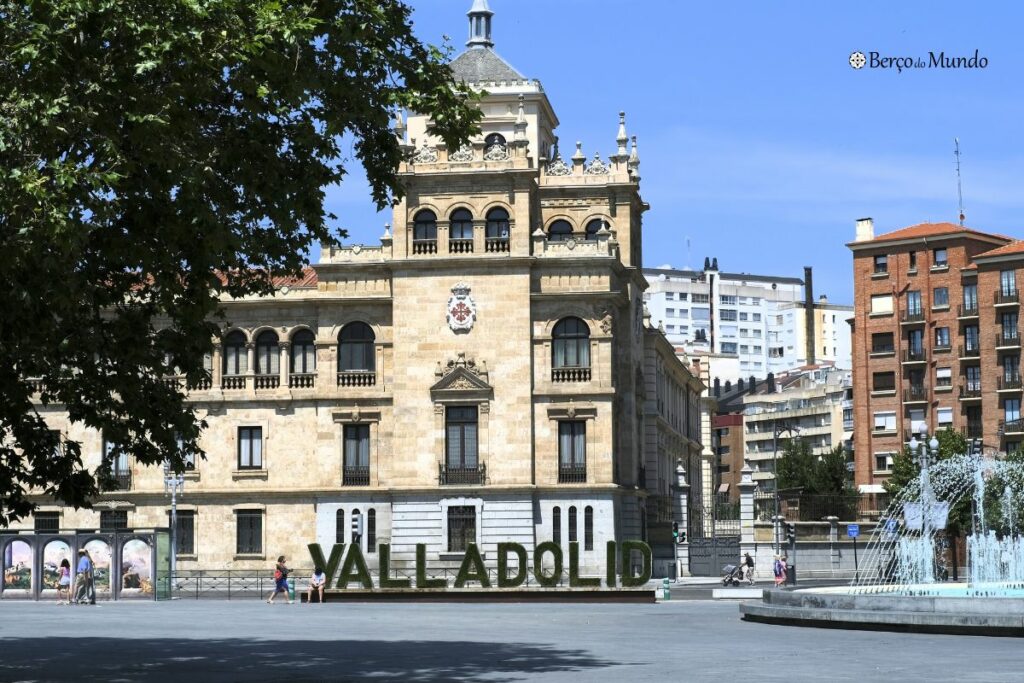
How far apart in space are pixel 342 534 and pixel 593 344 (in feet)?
38.4

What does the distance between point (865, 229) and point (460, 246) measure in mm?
41021

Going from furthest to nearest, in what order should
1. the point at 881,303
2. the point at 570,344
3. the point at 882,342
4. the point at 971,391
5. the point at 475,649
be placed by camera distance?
the point at 881,303 → the point at 882,342 → the point at 971,391 → the point at 570,344 → the point at 475,649

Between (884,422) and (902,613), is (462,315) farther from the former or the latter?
(884,422)

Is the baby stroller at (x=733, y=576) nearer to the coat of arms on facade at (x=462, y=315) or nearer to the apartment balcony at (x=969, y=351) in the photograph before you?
the coat of arms on facade at (x=462, y=315)

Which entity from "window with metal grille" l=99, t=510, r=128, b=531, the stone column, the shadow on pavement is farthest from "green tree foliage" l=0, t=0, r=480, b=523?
the stone column

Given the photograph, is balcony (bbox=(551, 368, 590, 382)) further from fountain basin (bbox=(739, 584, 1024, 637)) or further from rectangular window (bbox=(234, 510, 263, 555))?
fountain basin (bbox=(739, 584, 1024, 637))

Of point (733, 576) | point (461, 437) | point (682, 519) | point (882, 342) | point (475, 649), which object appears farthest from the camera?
point (882, 342)

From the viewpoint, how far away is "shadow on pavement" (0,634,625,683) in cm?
2078

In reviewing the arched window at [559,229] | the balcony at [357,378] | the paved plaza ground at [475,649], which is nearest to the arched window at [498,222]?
the arched window at [559,229]

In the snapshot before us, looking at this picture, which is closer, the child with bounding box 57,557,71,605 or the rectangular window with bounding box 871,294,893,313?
the child with bounding box 57,557,71,605

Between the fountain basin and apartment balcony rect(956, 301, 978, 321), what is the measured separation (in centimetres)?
5870

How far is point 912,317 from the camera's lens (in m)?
90.0

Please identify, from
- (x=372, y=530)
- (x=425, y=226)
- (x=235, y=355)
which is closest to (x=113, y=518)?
(x=235, y=355)

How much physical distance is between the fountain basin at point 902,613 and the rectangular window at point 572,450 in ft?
88.6
